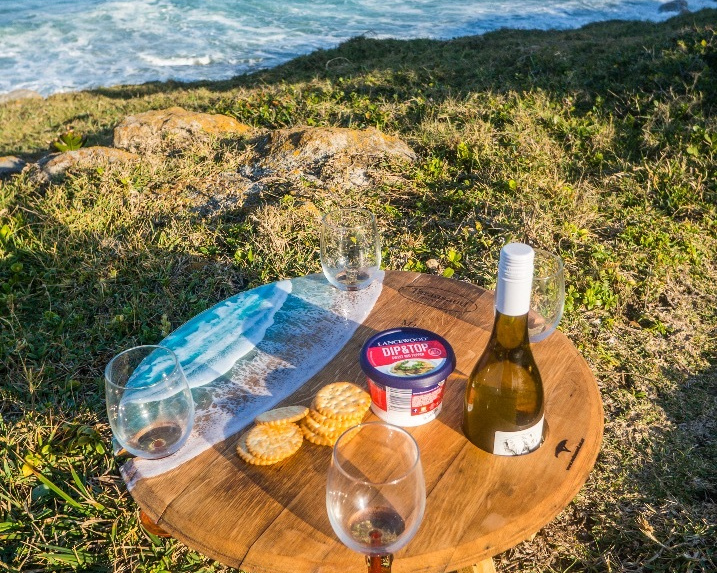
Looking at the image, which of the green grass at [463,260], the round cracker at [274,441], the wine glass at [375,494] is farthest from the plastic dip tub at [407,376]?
the green grass at [463,260]

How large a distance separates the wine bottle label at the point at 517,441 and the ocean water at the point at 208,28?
639 inches

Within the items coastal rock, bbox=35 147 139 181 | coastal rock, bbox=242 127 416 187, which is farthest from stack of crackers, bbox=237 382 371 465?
coastal rock, bbox=35 147 139 181

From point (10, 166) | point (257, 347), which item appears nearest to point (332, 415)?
point (257, 347)

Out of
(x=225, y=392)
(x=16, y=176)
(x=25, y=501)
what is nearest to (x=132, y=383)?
(x=225, y=392)

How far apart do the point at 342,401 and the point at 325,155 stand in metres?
3.34

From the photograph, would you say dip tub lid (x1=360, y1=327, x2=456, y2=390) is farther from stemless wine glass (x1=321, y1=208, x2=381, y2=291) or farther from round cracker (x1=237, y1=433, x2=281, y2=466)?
stemless wine glass (x1=321, y1=208, x2=381, y2=291)

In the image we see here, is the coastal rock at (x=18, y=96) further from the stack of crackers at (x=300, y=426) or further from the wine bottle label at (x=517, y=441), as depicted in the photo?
the wine bottle label at (x=517, y=441)

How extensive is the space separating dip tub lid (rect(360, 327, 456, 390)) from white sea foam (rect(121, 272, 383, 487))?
262 mm

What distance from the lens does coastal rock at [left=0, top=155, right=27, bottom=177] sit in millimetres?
5868

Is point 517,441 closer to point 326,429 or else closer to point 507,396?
point 507,396

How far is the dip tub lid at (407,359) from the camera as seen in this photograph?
158 cm

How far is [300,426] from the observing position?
1625mm

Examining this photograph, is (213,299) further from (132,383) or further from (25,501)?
(132,383)

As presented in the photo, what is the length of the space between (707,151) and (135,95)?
10.1 metres
